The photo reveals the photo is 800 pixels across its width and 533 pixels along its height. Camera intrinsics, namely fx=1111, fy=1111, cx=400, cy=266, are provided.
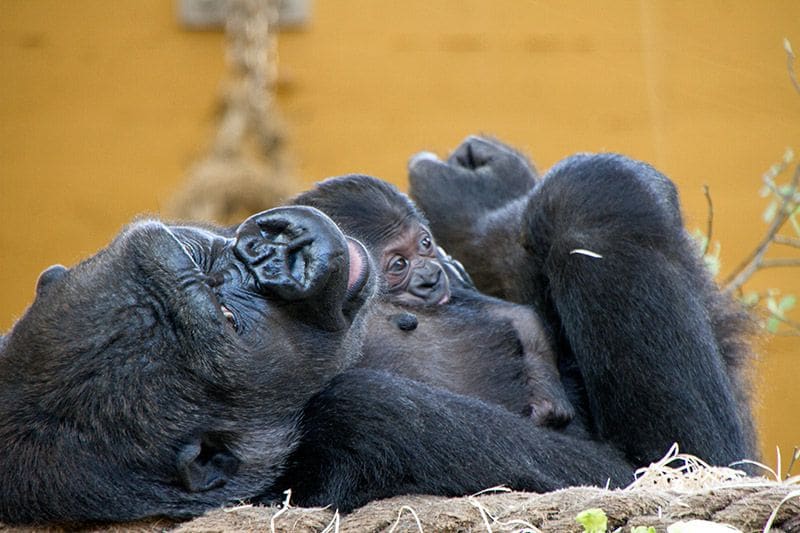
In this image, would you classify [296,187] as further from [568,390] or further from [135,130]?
[568,390]

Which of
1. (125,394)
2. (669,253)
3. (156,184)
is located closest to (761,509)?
(669,253)

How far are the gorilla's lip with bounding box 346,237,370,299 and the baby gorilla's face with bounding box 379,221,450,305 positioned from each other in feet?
1.45

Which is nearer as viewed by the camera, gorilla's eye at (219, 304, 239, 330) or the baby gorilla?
gorilla's eye at (219, 304, 239, 330)

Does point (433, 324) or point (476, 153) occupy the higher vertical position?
point (476, 153)

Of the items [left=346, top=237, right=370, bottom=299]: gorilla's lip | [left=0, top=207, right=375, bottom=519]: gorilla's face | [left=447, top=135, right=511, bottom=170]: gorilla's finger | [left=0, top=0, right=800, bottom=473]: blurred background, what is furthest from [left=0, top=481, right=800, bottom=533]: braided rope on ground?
[left=0, top=0, right=800, bottom=473]: blurred background

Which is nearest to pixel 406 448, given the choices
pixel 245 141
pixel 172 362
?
pixel 172 362

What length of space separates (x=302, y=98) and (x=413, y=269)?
12.1 ft

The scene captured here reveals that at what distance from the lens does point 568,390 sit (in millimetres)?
2723

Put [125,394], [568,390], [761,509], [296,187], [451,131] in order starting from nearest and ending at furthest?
1. [761,509]
2. [125,394]
3. [568,390]
4. [296,187]
5. [451,131]

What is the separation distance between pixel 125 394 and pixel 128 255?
0.29 m

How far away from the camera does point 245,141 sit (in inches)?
227

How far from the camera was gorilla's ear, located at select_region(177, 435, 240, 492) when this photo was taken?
2123 millimetres

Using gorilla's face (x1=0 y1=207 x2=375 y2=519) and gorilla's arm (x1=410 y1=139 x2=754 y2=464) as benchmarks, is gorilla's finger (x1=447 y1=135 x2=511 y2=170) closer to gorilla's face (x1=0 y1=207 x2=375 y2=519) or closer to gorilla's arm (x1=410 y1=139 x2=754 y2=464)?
gorilla's arm (x1=410 y1=139 x2=754 y2=464)

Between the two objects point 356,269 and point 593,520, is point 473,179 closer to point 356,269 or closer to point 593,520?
point 356,269
